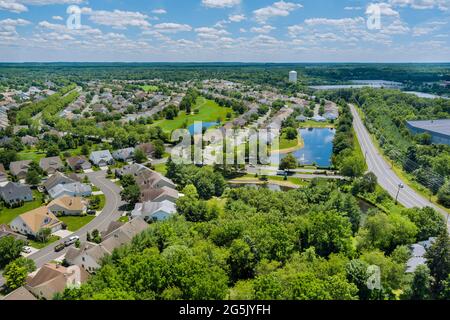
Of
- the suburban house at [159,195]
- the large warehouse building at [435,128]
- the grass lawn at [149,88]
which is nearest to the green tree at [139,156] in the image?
the suburban house at [159,195]

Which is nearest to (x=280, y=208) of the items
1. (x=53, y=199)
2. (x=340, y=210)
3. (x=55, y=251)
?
(x=340, y=210)

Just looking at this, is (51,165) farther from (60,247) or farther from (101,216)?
(60,247)

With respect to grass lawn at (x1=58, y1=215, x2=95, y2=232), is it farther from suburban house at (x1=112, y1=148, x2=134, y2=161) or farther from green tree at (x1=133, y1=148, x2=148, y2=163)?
suburban house at (x1=112, y1=148, x2=134, y2=161)

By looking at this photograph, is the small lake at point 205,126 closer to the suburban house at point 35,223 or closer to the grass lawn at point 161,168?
the grass lawn at point 161,168

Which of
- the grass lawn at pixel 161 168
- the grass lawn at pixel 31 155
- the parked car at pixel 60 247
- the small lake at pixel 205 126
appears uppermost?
the small lake at pixel 205 126

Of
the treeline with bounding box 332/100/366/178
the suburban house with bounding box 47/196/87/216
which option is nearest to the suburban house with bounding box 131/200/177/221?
the suburban house with bounding box 47/196/87/216

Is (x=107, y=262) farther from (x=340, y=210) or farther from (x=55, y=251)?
(x=340, y=210)

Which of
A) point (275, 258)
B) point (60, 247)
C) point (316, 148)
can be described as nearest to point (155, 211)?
point (60, 247)
